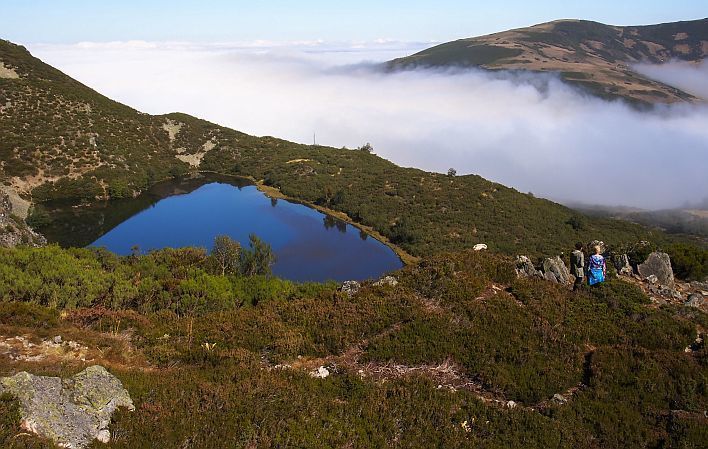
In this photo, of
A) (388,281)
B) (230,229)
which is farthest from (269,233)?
(388,281)

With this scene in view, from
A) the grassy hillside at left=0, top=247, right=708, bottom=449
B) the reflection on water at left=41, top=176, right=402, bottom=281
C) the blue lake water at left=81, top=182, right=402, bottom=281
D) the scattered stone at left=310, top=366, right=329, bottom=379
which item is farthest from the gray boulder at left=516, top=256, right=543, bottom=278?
the blue lake water at left=81, top=182, right=402, bottom=281

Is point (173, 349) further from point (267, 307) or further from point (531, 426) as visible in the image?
point (531, 426)

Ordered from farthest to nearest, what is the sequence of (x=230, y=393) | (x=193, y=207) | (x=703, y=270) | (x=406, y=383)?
(x=193, y=207) → (x=703, y=270) → (x=406, y=383) → (x=230, y=393)

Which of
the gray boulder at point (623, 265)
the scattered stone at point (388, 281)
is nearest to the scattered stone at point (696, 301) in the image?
the gray boulder at point (623, 265)

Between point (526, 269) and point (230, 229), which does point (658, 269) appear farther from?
point (230, 229)

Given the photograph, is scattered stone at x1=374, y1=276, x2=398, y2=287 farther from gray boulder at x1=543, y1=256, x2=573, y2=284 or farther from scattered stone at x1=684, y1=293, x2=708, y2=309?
scattered stone at x1=684, y1=293, x2=708, y2=309

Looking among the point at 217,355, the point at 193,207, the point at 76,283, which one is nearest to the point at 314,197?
the point at 193,207
